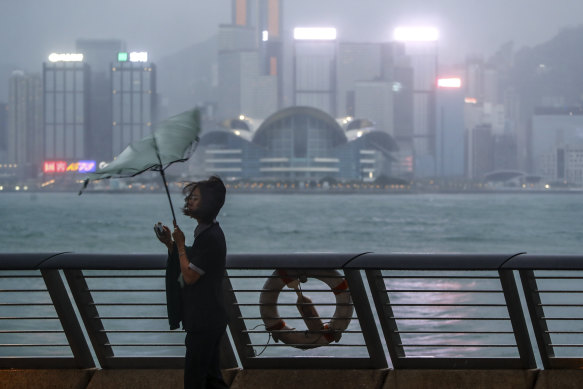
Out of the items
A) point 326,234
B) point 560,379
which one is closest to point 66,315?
point 560,379

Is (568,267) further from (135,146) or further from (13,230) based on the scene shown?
(13,230)

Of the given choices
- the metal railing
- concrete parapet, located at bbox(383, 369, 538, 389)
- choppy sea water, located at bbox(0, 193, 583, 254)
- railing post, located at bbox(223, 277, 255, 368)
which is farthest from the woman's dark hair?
choppy sea water, located at bbox(0, 193, 583, 254)

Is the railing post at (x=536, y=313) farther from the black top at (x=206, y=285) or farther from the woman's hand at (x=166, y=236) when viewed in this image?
the woman's hand at (x=166, y=236)

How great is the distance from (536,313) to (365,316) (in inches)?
40.2

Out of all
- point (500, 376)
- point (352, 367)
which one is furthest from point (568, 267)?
point (352, 367)

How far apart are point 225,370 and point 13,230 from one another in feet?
326

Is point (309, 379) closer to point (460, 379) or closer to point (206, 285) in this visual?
point (460, 379)

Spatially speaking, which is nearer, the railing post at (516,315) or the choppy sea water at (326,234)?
the railing post at (516,315)

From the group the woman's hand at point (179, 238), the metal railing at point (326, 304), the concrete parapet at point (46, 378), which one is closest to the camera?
the woman's hand at point (179, 238)

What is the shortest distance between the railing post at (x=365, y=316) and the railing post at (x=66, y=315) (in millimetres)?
1741

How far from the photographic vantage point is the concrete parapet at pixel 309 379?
6070 mm

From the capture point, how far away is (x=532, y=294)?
18.9 feet

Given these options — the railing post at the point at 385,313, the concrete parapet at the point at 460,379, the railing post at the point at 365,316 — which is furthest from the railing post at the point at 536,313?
the railing post at the point at 365,316

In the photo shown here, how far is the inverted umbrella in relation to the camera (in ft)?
16.8
